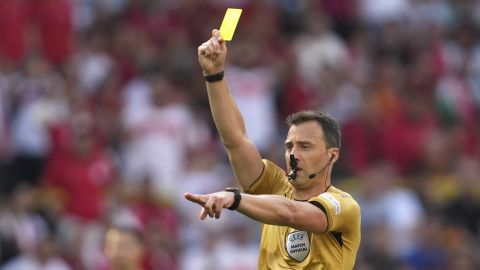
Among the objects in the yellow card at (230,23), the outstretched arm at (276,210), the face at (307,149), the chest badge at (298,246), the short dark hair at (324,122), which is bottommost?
the chest badge at (298,246)

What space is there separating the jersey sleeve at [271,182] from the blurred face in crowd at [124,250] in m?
1.61

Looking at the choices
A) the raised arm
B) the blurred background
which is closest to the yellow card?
the raised arm

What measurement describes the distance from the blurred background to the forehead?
563 centimetres

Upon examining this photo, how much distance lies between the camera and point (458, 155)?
51.4 feet

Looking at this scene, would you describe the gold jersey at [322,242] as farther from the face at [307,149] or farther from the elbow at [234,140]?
the elbow at [234,140]

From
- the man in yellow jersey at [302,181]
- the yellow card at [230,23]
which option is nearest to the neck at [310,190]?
the man in yellow jersey at [302,181]

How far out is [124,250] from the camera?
9.04m

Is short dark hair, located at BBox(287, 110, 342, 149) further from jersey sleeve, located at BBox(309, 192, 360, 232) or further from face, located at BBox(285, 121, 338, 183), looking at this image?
jersey sleeve, located at BBox(309, 192, 360, 232)

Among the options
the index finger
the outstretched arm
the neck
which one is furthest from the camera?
the neck

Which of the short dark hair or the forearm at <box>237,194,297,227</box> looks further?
the short dark hair

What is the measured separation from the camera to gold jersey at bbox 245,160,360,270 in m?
7.18

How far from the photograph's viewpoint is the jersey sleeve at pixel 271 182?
302 inches

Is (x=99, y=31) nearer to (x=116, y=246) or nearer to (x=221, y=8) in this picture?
(x=221, y=8)

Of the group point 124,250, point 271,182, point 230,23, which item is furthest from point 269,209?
point 124,250
